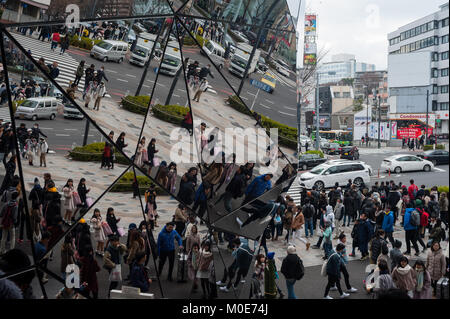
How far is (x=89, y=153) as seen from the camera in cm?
580

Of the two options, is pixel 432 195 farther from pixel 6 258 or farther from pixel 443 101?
pixel 443 101

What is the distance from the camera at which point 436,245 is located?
901 centimetres

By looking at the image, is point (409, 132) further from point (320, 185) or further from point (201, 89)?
point (201, 89)

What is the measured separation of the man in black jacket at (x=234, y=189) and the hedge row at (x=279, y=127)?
3.17 ft

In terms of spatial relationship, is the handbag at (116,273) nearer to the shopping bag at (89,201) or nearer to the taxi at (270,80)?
the shopping bag at (89,201)

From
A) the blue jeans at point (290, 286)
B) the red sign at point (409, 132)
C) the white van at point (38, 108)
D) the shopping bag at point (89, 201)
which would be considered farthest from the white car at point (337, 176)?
the white van at point (38, 108)

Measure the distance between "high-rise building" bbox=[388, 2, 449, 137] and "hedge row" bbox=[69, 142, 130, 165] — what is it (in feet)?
114

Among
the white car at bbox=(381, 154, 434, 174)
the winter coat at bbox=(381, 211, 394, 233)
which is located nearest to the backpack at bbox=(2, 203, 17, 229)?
the winter coat at bbox=(381, 211, 394, 233)

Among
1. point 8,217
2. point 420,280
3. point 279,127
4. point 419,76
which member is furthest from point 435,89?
point 8,217

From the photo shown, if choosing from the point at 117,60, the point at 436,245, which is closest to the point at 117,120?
the point at 117,60

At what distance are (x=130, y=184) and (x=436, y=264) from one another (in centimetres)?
674

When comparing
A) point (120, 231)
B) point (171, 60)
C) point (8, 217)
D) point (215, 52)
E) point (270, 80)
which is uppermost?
point (215, 52)

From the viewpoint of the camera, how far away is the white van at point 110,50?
5766mm
